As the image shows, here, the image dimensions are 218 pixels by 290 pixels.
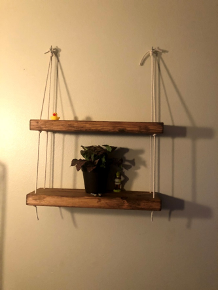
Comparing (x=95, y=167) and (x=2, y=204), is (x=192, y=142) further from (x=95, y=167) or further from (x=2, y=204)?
(x=2, y=204)

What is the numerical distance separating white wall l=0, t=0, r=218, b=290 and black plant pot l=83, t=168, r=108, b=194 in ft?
0.48

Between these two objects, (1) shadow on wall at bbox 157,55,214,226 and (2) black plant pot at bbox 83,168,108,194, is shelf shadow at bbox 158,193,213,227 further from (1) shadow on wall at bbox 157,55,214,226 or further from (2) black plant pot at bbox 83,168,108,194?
(2) black plant pot at bbox 83,168,108,194

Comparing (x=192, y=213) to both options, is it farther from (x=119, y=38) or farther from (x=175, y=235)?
(x=119, y=38)

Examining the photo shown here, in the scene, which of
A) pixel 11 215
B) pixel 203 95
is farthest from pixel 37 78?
pixel 203 95

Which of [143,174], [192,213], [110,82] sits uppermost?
[110,82]

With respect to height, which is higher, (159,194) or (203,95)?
(203,95)

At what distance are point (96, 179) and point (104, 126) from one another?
→ 23 centimetres

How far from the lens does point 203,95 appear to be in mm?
1037

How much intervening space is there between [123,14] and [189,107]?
1.89ft

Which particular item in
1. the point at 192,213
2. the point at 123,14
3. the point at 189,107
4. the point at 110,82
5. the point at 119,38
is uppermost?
the point at 123,14

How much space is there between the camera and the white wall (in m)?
1.02

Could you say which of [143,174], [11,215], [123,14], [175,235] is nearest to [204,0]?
[123,14]

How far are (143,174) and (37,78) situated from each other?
2.40 feet

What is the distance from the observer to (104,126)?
0.90 meters
